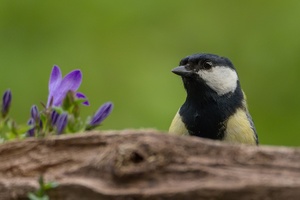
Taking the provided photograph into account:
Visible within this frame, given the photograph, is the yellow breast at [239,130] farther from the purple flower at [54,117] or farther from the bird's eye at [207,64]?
the purple flower at [54,117]

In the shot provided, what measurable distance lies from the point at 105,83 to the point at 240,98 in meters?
1.07

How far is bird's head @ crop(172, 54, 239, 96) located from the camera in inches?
104

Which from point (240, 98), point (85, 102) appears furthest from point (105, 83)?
point (85, 102)

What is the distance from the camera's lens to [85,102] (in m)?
1.74

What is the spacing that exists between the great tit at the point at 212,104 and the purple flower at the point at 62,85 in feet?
2.73

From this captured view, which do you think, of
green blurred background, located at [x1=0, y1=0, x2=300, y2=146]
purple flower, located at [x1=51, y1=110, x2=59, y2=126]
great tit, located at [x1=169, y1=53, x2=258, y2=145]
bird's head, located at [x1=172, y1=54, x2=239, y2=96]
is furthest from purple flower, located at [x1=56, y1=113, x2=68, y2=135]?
green blurred background, located at [x1=0, y1=0, x2=300, y2=146]

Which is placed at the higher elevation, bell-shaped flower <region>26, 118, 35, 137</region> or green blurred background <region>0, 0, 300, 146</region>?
bell-shaped flower <region>26, 118, 35, 137</region>

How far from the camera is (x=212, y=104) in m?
2.64

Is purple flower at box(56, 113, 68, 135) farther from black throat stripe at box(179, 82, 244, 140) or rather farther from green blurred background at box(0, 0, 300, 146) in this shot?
green blurred background at box(0, 0, 300, 146)

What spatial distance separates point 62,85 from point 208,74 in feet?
3.35

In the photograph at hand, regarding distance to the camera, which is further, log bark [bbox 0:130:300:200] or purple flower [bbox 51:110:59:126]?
purple flower [bbox 51:110:59:126]

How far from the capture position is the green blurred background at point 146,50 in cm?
353

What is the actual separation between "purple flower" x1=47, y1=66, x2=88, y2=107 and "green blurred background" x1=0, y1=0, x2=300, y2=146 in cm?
168

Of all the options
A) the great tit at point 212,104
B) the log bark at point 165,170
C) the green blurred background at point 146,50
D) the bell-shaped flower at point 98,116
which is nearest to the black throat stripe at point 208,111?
the great tit at point 212,104
